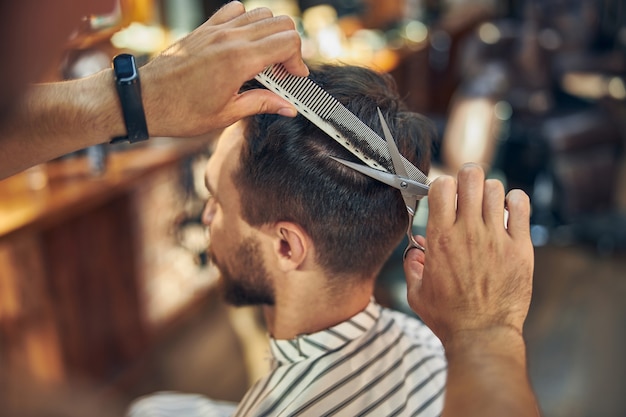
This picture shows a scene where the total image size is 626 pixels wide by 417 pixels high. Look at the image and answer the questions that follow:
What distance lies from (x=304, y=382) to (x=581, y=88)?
3.80m

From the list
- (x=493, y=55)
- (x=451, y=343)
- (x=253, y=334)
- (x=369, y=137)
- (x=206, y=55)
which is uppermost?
(x=206, y=55)

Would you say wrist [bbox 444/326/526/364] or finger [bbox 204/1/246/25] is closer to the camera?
wrist [bbox 444/326/526/364]

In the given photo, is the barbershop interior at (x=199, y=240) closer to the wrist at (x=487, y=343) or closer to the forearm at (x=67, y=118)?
the forearm at (x=67, y=118)

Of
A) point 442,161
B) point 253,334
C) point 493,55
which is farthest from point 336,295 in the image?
point 493,55

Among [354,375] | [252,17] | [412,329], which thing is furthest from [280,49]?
[412,329]

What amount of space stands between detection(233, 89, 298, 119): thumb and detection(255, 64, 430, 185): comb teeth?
1 centimetres

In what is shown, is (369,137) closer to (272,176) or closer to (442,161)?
(272,176)

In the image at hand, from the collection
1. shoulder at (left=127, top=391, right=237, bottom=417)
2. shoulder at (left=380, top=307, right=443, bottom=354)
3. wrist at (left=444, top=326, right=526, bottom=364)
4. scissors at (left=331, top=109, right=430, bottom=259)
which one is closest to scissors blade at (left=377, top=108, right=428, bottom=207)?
scissors at (left=331, top=109, right=430, bottom=259)

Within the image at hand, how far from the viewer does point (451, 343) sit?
0.82m

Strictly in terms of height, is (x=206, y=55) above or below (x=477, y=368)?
above

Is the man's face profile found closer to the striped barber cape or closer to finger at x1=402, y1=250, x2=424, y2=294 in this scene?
the striped barber cape

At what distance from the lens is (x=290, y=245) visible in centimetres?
120

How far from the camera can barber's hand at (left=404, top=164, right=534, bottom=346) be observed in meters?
0.83

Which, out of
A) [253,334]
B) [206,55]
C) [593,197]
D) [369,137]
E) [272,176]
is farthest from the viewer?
[593,197]
